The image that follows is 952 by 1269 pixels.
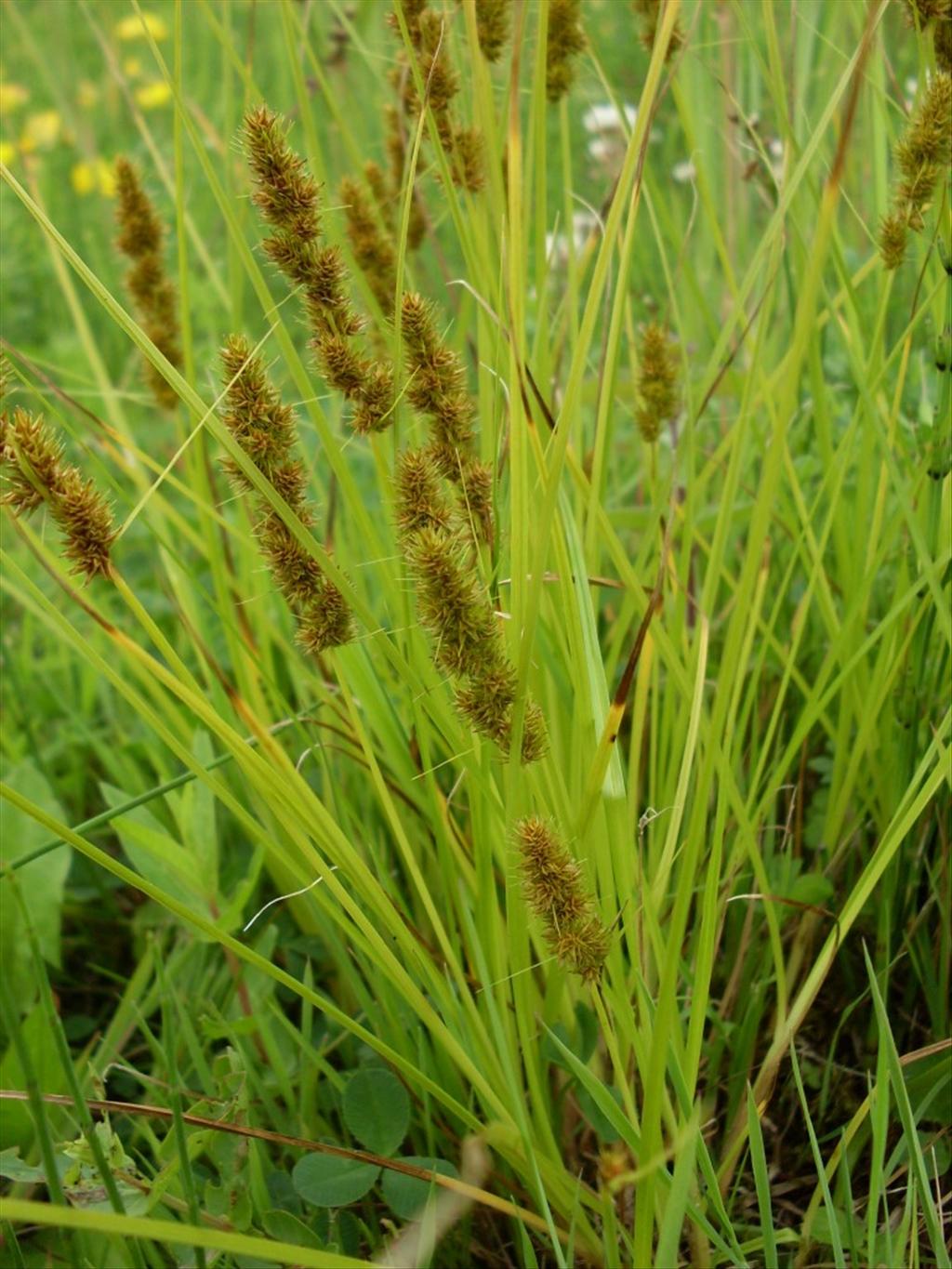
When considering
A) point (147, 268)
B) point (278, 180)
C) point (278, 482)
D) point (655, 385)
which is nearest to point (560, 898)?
point (278, 482)

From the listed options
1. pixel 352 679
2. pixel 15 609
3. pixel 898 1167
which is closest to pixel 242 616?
pixel 352 679

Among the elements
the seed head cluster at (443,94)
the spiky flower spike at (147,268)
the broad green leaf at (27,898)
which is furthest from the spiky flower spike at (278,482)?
the broad green leaf at (27,898)

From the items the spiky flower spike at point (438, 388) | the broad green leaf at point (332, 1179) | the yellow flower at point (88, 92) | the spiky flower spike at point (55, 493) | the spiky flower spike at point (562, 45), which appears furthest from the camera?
the yellow flower at point (88, 92)

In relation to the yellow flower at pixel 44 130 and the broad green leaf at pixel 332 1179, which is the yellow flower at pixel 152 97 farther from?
the broad green leaf at pixel 332 1179

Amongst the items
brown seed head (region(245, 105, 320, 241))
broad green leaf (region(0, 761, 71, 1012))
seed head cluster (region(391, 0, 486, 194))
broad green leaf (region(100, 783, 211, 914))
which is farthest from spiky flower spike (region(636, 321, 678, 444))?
broad green leaf (region(0, 761, 71, 1012))

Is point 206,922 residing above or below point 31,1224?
above

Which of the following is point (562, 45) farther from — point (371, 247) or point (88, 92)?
point (88, 92)

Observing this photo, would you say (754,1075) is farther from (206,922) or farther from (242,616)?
(242,616)
